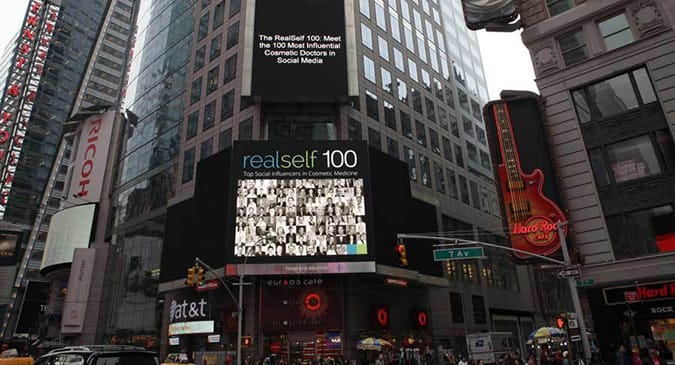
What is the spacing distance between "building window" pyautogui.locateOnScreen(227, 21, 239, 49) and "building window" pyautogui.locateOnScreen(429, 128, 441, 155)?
26.0m

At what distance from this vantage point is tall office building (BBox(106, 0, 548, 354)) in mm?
46156

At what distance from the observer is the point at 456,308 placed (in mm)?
50344

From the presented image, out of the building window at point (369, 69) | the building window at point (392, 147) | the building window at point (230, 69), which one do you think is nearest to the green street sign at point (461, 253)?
the building window at point (392, 147)

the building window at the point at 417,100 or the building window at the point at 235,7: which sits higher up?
the building window at the point at 235,7

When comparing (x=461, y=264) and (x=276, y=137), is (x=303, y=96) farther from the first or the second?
(x=461, y=264)

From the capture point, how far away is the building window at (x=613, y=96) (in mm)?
23594

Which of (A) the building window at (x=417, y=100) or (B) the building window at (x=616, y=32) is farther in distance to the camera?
(A) the building window at (x=417, y=100)

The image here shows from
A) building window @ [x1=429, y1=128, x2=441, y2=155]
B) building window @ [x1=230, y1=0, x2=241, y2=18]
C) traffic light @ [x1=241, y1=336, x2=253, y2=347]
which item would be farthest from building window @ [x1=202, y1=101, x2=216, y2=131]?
building window @ [x1=429, y1=128, x2=441, y2=155]

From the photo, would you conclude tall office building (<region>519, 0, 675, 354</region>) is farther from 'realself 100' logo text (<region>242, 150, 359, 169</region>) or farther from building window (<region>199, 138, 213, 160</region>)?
building window (<region>199, 138, 213, 160</region>)

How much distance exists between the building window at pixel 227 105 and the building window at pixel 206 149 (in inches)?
112

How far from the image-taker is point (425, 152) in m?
54.5

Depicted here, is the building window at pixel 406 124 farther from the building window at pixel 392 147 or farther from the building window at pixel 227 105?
the building window at pixel 227 105

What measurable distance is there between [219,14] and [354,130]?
23.2 meters

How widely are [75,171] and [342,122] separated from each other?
49987 millimetres
